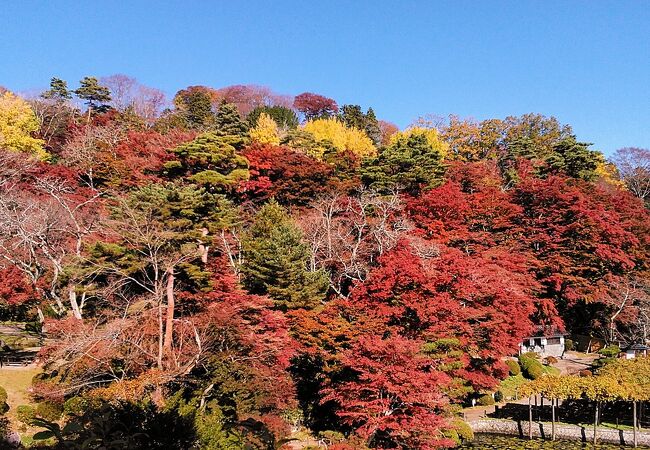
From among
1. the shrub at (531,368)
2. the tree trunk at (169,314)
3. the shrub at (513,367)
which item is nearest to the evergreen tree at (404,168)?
the shrub at (513,367)

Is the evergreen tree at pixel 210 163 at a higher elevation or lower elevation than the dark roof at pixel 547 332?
higher

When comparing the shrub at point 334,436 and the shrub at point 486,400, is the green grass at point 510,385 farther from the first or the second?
the shrub at point 334,436

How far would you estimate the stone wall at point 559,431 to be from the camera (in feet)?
63.0

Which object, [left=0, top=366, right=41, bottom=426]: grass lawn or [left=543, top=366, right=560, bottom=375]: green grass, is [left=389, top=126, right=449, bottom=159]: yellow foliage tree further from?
[left=0, top=366, right=41, bottom=426]: grass lawn

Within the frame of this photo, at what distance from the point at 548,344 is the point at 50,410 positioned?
30597 millimetres

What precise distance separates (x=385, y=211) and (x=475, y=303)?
23.7 feet

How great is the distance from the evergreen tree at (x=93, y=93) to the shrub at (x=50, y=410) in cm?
3630

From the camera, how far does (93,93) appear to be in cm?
4438

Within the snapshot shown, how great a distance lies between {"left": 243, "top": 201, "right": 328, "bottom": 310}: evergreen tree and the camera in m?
19.8

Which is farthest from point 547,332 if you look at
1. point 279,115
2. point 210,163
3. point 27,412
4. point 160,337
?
Result: point 279,115

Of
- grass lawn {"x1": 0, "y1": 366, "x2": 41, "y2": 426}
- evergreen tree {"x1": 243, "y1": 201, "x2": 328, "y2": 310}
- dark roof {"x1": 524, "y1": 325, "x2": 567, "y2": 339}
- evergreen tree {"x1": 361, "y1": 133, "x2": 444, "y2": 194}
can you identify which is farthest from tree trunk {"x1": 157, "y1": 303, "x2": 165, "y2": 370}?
dark roof {"x1": 524, "y1": 325, "x2": 567, "y2": 339}

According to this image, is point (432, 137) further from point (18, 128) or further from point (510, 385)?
point (18, 128)

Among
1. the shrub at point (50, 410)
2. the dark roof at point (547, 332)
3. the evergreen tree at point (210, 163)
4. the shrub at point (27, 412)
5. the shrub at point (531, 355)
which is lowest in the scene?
the shrub at point (531, 355)

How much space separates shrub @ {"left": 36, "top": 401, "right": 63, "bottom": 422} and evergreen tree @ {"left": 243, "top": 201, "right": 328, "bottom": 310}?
8.59 metres
